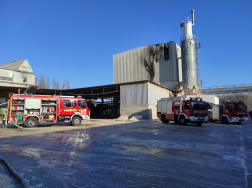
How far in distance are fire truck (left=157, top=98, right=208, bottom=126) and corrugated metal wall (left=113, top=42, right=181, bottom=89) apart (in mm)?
19368

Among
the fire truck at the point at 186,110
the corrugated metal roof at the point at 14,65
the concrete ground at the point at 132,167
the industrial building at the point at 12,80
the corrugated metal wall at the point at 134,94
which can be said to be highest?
the corrugated metal roof at the point at 14,65

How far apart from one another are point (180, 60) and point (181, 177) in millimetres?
37736

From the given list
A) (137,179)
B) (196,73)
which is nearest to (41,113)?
(137,179)

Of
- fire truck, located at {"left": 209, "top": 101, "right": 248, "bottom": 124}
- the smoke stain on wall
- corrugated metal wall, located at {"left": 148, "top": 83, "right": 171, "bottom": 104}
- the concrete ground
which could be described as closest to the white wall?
corrugated metal wall, located at {"left": 148, "top": 83, "right": 171, "bottom": 104}

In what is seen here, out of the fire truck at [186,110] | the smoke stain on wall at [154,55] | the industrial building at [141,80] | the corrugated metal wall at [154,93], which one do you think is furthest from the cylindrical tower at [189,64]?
the fire truck at [186,110]

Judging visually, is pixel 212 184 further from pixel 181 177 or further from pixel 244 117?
pixel 244 117

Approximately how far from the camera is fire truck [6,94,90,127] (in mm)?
14430

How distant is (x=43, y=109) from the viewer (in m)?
15.2

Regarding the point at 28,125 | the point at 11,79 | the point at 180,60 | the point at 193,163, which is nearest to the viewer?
the point at 193,163

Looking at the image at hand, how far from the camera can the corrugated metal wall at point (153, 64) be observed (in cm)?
3750

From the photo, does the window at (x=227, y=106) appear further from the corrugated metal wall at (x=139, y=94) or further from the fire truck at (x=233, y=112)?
the corrugated metal wall at (x=139, y=94)

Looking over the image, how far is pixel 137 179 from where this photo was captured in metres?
3.74

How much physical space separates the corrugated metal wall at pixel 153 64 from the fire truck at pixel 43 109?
2513 cm

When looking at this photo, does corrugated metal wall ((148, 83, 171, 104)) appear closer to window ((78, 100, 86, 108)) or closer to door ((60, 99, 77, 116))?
window ((78, 100, 86, 108))
